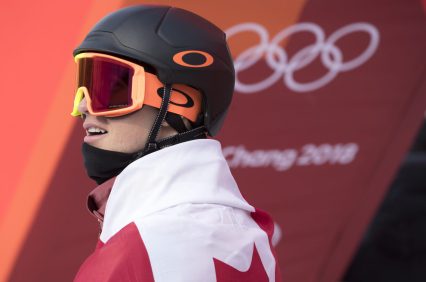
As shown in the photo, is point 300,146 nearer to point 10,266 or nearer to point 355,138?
point 355,138

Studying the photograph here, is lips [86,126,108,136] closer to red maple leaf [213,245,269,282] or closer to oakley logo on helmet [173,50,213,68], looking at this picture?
oakley logo on helmet [173,50,213,68]

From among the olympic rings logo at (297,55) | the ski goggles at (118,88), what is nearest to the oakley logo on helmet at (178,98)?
the ski goggles at (118,88)

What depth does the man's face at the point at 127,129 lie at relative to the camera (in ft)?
6.54

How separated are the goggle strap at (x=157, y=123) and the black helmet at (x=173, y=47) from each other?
3 cm

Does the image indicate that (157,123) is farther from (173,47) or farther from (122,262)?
(122,262)

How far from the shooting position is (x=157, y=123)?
1989 millimetres

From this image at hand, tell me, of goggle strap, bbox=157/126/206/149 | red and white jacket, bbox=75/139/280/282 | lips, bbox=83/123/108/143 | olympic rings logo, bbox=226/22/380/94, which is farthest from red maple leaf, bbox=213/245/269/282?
olympic rings logo, bbox=226/22/380/94

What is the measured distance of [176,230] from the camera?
5.70 feet

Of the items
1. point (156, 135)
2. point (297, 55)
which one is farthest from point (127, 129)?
point (297, 55)

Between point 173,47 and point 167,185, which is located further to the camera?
point 173,47

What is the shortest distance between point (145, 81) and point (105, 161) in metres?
0.22

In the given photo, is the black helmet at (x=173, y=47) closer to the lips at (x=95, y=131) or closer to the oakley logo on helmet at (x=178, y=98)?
the oakley logo on helmet at (x=178, y=98)

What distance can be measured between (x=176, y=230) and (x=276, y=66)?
77.8 inches

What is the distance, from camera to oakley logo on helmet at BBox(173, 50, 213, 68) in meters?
2.00
